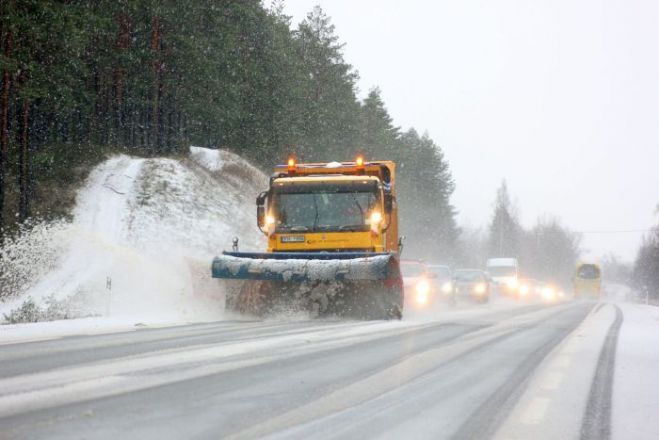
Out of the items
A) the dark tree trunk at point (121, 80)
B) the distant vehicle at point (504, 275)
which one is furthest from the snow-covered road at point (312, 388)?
the distant vehicle at point (504, 275)

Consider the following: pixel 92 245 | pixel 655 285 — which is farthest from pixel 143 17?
pixel 655 285

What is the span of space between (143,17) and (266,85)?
32.9 ft

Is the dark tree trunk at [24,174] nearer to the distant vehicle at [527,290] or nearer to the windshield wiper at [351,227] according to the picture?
the windshield wiper at [351,227]

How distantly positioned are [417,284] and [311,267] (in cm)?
795

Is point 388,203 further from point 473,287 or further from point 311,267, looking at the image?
point 473,287

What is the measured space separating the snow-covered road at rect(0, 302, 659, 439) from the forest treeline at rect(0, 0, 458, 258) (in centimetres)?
1702

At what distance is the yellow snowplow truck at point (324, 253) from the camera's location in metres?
13.2

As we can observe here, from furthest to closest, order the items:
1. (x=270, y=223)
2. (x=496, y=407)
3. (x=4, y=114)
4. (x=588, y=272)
Result: 1. (x=588, y=272)
2. (x=4, y=114)
3. (x=270, y=223)
4. (x=496, y=407)

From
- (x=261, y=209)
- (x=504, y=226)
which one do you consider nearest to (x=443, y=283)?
(x=261, y=209)

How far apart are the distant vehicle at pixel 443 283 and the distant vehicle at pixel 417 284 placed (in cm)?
94

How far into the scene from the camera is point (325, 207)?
14555 mm

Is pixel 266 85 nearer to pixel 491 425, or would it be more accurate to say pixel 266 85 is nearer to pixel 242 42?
pixel 242 42

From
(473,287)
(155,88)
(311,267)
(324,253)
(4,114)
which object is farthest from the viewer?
(155,88)

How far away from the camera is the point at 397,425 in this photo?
4.39 m
